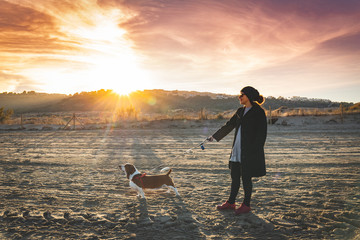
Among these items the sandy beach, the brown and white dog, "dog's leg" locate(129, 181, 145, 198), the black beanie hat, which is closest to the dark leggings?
the sandy beach

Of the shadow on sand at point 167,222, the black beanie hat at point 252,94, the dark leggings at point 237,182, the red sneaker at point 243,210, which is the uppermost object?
the black beanie hat at point 252,94

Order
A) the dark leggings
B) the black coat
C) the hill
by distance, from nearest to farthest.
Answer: the black coat, the dark leggings, the hill

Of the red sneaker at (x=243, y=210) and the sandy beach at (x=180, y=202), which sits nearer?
the sandy beach at (x=180, y=202)

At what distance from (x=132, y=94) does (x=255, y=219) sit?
9891 cm

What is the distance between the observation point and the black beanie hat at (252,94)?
13.9 feet

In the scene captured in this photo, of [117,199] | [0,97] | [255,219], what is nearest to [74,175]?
[117,199]

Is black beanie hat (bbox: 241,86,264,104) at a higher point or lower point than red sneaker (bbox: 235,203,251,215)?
higher

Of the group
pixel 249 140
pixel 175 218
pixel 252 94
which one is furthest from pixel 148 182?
pixel 252 94

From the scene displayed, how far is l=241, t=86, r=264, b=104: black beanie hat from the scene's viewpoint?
4.23m

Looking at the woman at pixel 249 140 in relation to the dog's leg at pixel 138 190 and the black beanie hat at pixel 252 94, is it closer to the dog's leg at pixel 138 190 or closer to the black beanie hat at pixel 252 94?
the black beanie hat at pixel 252 94

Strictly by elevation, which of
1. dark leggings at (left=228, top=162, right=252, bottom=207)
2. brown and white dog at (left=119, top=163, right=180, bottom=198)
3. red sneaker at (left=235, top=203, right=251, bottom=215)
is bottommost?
red sneaker at (left=235, top=203, right=251, bottom=215)

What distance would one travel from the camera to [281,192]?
215 inches

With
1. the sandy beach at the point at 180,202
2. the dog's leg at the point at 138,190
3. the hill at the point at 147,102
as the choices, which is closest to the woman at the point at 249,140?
the sandy beach at the point at 180,202

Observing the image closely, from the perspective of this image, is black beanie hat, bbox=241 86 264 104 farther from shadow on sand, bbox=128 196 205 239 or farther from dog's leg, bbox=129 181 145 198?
dog's leg, bbox=129 181 145 198
